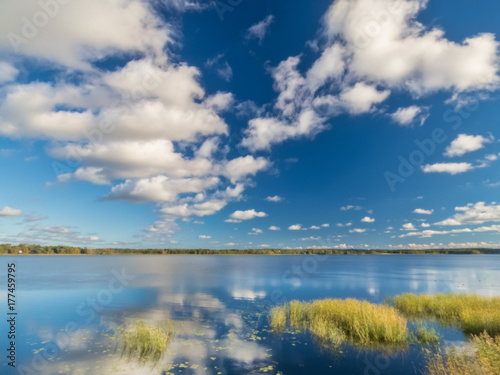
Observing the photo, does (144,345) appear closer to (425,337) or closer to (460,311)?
(425,337)

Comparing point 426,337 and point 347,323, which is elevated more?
point 347,323

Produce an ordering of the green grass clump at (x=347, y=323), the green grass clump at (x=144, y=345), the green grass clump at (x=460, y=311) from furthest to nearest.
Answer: the green grass clump at (x=460, y=311), the green grass clump at (x=347, y=323), the green grass clump at (x=144, y=345)

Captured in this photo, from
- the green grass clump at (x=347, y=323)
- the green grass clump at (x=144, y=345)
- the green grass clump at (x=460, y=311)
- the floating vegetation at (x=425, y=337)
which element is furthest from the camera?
the green grass clump at (x=460, y=311)

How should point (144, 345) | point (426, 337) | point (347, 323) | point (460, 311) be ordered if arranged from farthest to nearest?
point (460, 311), point (347, 323), point (426, 337), point (144, 345)

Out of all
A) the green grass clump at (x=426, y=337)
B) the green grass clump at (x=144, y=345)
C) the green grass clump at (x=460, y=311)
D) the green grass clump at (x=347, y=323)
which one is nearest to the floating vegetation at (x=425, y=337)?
the green grass clump at (x=426, y=337)

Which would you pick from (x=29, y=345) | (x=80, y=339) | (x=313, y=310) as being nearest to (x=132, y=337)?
(x=80, y=339)

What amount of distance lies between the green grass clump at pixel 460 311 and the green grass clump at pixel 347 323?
5.20 metres

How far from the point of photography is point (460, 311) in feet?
88.3

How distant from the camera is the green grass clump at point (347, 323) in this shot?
2075 centimetres

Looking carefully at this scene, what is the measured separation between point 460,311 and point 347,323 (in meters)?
12.4

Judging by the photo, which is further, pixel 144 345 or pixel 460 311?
pixel 460 311

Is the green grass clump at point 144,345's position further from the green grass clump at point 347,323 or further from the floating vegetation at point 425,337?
the floating vegetation at point 425,337

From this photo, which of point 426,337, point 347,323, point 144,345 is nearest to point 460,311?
point 426,337

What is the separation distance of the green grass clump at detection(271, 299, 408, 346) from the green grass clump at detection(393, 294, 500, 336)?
17.1 ft
